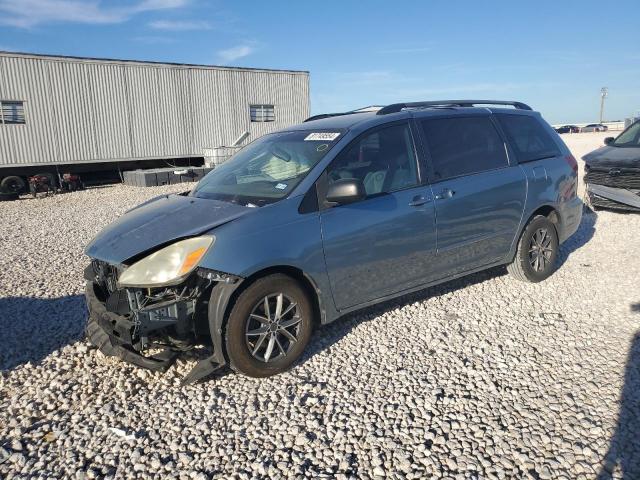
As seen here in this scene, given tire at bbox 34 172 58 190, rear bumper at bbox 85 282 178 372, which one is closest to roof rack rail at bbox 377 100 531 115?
rear bumper at bbox 85 282 178 372

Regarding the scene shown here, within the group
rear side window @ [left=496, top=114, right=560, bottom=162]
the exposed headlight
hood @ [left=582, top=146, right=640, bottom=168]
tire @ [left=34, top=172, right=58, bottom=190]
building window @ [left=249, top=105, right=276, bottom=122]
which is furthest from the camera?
building window @ [left=249, top=105, right=276, bottom=122]

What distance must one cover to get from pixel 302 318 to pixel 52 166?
16.6m

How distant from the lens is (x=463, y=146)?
4812 millimetres

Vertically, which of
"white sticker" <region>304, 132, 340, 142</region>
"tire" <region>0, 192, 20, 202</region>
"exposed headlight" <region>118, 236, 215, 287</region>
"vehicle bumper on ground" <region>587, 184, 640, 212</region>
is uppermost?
"white sticker" <region>304, 132, 340, 142</region>

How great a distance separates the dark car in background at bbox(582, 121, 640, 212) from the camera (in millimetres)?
8672

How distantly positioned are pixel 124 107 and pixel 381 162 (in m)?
16.4

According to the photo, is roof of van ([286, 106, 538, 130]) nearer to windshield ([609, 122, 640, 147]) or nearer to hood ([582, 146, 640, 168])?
hood ([582, 146, 640, 168])

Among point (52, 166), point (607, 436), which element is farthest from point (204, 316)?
point (52, 166)

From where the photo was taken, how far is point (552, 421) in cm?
296

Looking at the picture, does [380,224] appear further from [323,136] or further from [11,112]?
[11,112]

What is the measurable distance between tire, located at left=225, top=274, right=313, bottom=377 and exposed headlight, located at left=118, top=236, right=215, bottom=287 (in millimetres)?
411

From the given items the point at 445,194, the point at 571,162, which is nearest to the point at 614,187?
the point at 571,162

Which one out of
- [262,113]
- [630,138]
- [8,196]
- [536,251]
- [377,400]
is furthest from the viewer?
[262,113]

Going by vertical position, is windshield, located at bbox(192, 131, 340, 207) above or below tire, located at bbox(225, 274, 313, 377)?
above
